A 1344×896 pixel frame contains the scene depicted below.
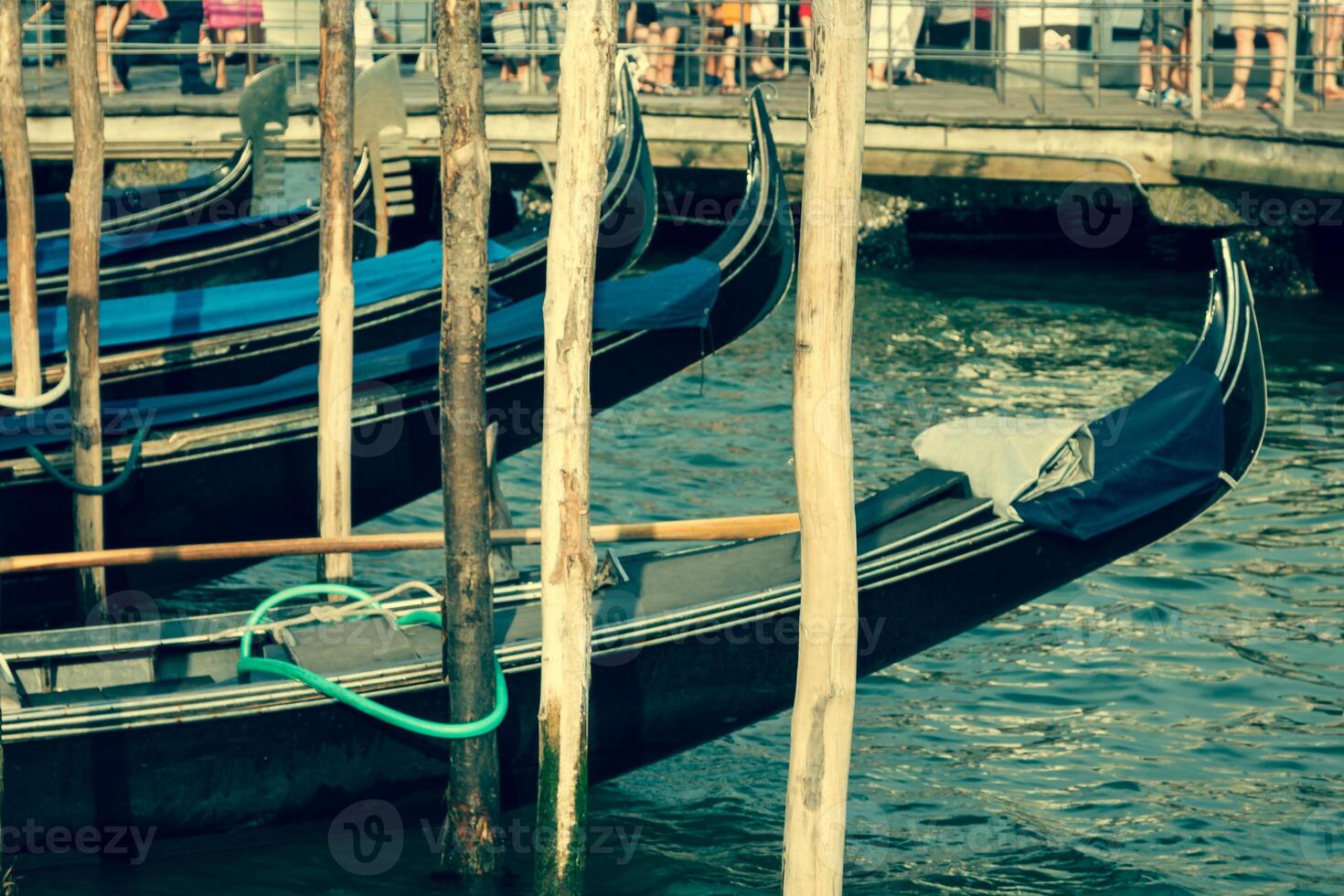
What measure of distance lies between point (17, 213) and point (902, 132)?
7.57m

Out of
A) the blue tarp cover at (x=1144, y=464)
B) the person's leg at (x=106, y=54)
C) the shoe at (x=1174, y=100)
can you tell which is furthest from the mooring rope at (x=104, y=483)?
the shoe at (x=1174, y=100)

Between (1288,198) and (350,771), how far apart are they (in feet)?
30.7

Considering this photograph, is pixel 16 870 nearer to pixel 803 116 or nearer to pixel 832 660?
pixel 832 660

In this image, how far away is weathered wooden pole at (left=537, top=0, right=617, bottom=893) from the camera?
15.3 ft

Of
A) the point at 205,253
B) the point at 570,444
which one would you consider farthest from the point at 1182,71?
the point at 570,444

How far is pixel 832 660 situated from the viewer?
4.45 metres

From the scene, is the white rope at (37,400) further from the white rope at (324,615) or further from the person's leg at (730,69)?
the person's leg at (730,69)

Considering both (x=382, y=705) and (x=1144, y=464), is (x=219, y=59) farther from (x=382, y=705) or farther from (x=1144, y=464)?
(x=1144, y=464)

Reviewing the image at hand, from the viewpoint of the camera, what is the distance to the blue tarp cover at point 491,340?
A: 754 centimetres

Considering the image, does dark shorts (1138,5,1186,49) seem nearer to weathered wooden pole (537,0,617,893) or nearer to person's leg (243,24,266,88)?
person's leg (243,24,266,88)

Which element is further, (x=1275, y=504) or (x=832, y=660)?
(x=1275, y=504)

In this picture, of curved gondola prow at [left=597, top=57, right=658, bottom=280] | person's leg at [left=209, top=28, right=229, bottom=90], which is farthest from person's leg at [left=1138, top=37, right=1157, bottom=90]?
person's leg at [left=209, top=28, right=229, bottom=90]

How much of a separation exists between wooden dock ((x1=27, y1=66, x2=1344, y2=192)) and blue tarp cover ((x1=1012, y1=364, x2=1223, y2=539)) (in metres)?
6.61

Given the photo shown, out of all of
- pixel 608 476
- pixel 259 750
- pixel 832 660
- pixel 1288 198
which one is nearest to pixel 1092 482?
pixel 832 660
